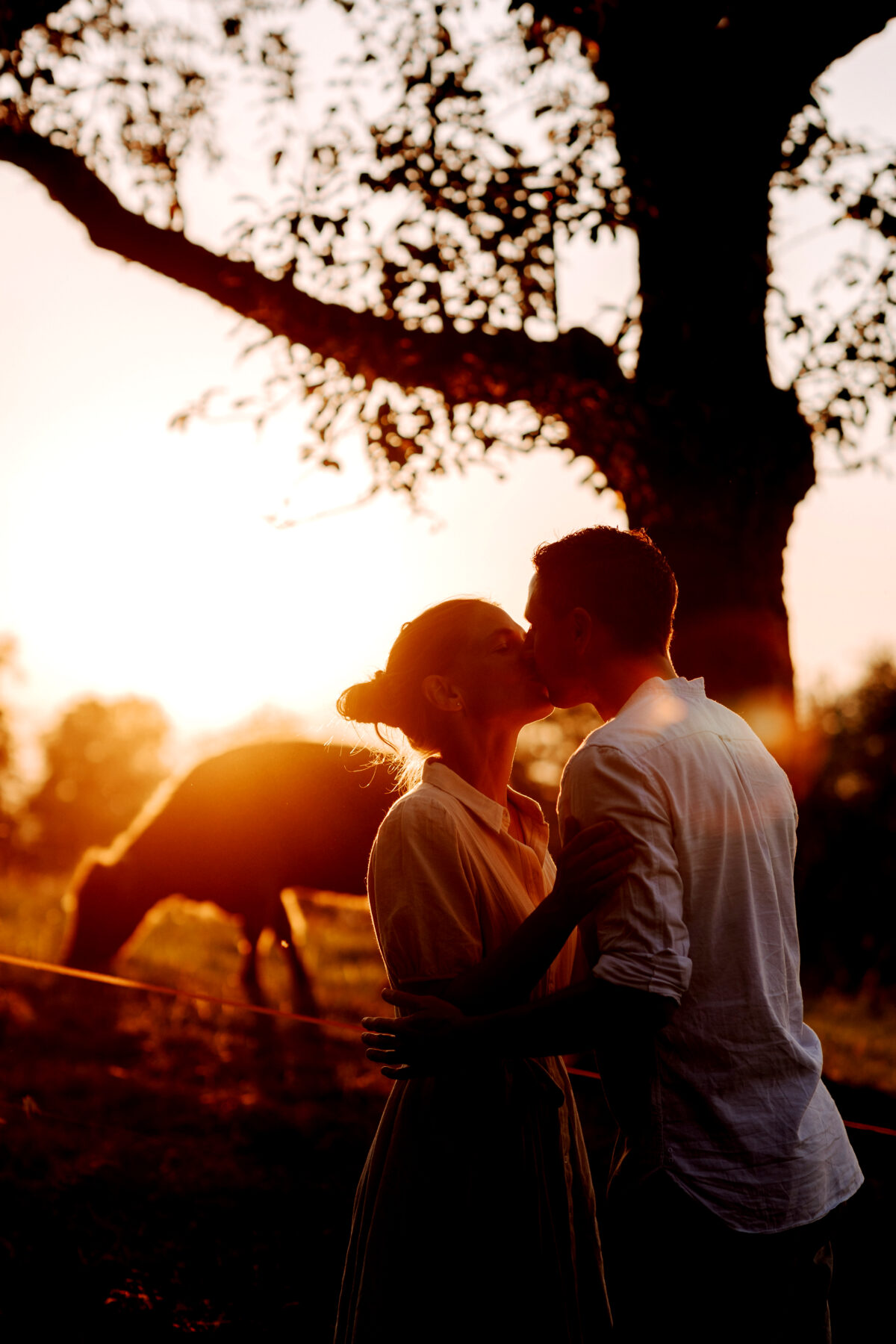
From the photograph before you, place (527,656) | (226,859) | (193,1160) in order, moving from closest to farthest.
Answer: (527,656), (193,1160), (226,859)

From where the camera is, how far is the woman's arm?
155 cm

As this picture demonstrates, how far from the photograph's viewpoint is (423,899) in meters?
1.80

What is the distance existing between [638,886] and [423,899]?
462mm

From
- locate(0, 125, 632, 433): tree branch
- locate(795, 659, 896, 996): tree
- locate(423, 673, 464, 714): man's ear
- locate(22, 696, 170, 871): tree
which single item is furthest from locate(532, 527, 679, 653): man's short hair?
locate(22, 696, 170, 871): tree

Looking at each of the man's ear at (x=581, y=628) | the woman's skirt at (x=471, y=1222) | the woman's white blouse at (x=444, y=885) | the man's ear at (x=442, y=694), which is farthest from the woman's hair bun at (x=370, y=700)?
the woman's skirt at (x=471, y=1222)

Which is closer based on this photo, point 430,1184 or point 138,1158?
point 430,1184

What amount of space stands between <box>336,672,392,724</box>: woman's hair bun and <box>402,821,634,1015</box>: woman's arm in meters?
0.68

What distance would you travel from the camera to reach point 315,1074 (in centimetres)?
581

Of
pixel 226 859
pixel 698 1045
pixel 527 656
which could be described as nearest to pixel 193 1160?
pixel 226 859

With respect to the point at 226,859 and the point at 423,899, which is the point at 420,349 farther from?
the point at 226,859

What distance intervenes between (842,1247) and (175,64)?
6.64 meters

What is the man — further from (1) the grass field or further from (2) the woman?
(1) the grass field

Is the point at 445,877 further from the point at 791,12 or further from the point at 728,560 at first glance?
the point at 791,12

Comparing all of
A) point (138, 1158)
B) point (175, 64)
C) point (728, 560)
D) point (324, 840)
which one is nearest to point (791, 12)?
point (728, 560)
